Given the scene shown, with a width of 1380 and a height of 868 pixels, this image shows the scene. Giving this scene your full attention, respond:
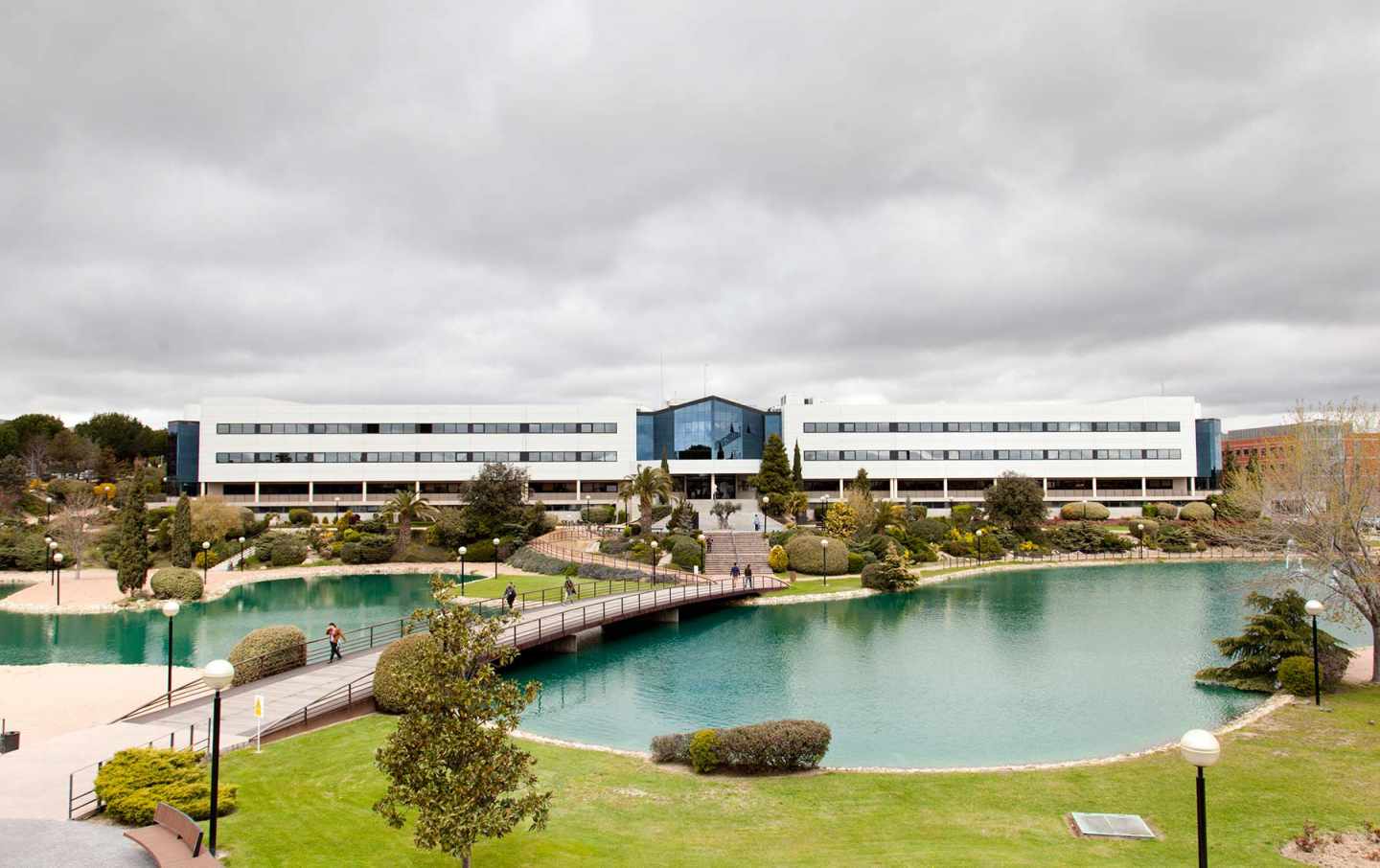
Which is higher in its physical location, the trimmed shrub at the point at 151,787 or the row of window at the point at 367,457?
the row of window at the point at 367,457

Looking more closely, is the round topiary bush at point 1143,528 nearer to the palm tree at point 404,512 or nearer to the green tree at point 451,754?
the palm tree at point 404,512

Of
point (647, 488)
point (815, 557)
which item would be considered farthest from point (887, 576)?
point (647, 488)

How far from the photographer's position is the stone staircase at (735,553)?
5006 centimetres

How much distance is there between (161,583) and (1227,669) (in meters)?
46.6

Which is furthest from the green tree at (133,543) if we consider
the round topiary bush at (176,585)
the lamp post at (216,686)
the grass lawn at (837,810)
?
the lamp post at (216,686)

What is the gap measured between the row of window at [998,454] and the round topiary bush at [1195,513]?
718 centimetres

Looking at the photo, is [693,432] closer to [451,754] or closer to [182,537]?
[182,537]

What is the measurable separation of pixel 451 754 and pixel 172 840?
490 centimetres

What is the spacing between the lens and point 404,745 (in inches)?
396

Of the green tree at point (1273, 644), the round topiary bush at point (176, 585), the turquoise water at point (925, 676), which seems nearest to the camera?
the turquoise water at point (925, 676)

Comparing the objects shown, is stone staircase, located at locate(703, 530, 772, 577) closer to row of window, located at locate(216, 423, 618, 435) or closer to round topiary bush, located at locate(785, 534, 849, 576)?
round topiary bush, located at locate(785, 534, 849, 576)

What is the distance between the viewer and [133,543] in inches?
1620

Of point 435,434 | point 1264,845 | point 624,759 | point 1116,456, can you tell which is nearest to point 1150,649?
point 1264,845

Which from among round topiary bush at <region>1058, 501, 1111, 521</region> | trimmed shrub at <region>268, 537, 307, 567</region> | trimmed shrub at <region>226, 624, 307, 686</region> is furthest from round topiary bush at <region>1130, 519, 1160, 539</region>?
trimmed shrub at <region>268, 537, 307, 567</region>
